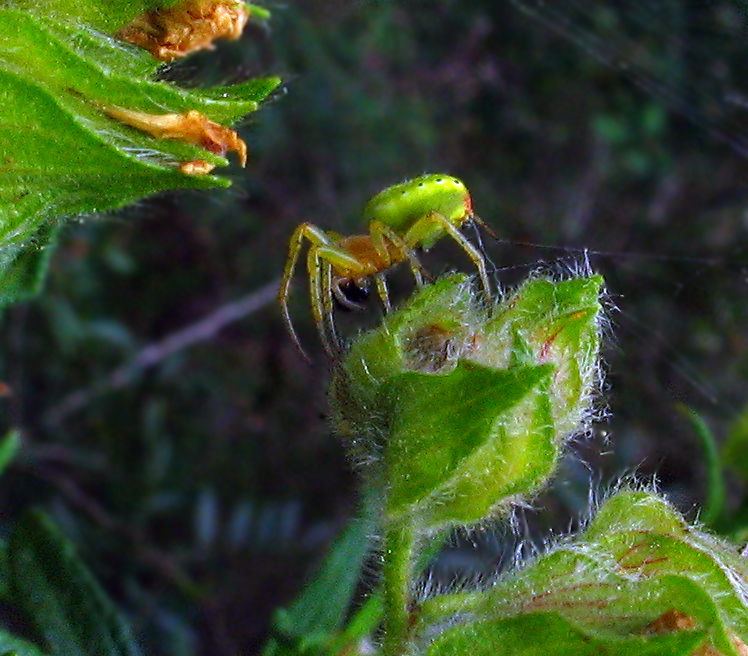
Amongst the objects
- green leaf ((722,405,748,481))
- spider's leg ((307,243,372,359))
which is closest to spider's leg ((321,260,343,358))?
spider's leg ((307,243,372,359))

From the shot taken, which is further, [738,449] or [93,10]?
[738,449]

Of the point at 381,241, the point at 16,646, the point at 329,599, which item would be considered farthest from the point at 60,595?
the point at 381,241

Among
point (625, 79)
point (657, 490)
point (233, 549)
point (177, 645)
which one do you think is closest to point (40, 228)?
point (657, 490)

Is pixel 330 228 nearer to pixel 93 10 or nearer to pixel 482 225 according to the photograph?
pixel 482 225

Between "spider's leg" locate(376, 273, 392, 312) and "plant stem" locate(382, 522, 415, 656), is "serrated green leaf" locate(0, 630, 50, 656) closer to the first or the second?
"plant stem" locate(382, 522, 415, 656)

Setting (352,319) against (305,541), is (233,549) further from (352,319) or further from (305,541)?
(352,319)

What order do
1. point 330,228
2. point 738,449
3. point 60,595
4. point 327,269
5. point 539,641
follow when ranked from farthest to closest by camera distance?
point 330,228
point 738,449
point 327,269
point 60,595
point 539,641

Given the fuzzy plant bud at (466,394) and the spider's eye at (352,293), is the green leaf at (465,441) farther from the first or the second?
the spider's eye at (352,293)
